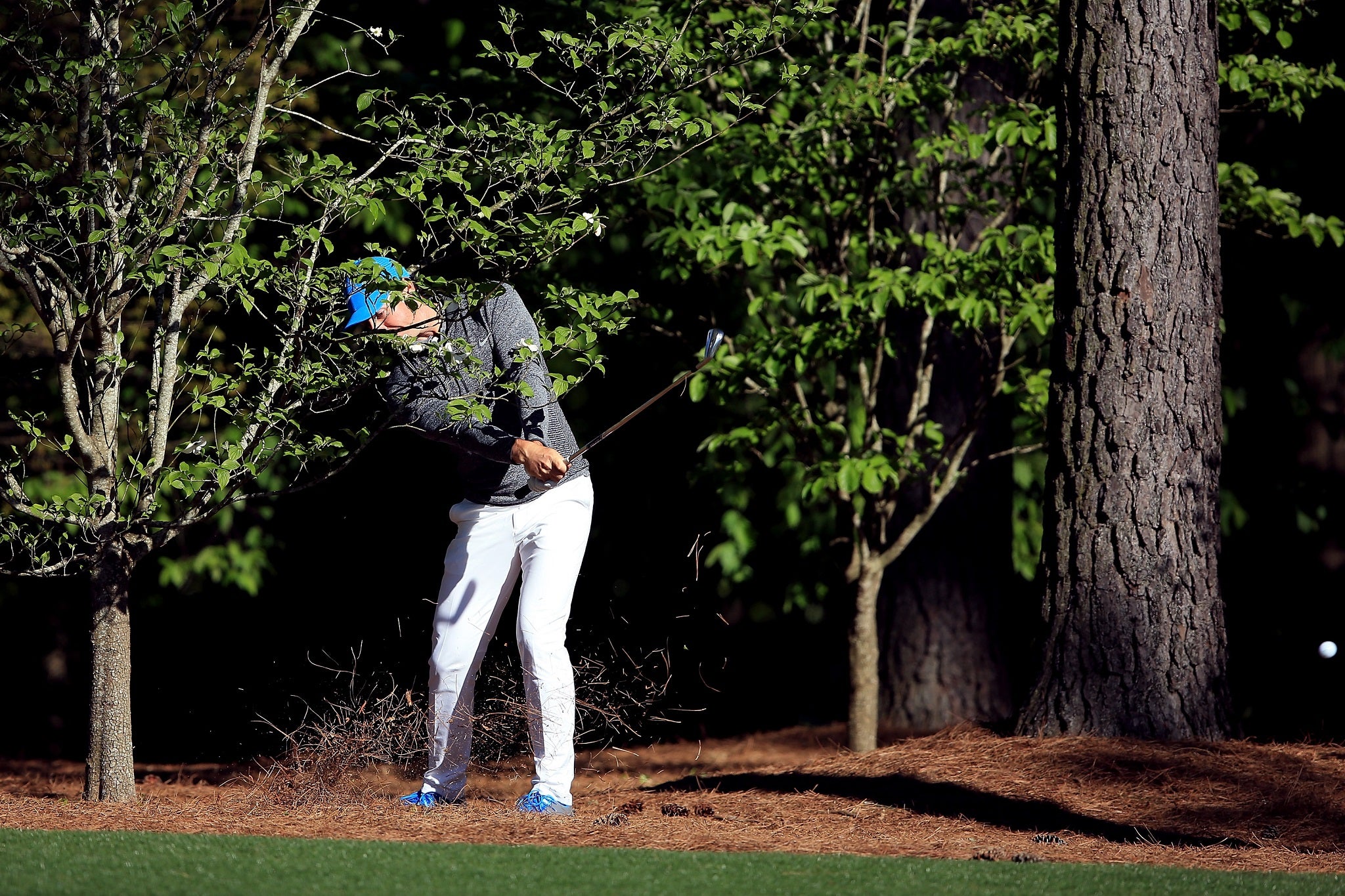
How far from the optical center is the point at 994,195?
23.5 ft

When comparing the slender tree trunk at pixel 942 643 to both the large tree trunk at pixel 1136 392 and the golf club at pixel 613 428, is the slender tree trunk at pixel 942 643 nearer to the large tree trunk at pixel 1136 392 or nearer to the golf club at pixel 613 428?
the large tree trunk at pixel 1136 392

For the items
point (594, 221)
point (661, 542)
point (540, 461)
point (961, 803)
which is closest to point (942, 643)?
point (661, 542)

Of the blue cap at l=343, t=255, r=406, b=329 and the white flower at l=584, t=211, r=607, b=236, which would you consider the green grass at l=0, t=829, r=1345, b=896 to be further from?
the white flower at l=584, t=211, r=607, b=236

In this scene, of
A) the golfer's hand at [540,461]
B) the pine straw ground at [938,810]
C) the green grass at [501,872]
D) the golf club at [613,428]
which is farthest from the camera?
the golf club at [613,428]

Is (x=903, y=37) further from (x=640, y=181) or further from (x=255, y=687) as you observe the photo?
(x=255, y=687)

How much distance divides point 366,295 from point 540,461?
0.78 meters

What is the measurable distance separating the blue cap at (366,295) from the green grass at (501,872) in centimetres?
173

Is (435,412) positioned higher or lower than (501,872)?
higher

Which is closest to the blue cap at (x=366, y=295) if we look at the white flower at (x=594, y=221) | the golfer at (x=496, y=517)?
the golfer at (x=496, y=517)

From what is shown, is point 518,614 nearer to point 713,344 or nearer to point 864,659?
point 713,344

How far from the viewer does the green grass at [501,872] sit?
11.5ft

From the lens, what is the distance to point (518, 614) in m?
4.85

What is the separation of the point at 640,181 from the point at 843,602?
147 inches

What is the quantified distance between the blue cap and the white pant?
762 mm
